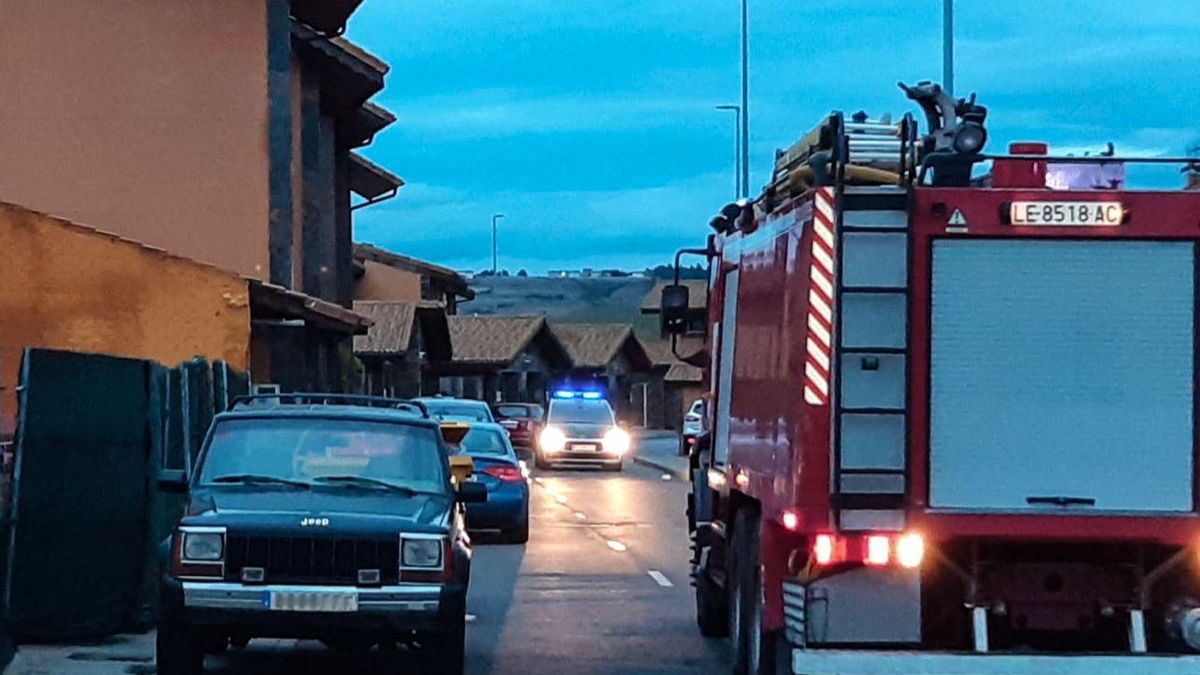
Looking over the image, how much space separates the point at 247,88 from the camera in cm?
3175

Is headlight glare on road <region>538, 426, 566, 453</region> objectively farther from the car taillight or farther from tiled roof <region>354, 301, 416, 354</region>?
the car taillight

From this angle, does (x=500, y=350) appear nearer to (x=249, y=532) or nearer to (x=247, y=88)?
(x=247, y=88)

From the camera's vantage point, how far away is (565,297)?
180 meters

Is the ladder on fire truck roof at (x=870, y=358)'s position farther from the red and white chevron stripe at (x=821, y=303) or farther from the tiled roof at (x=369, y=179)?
the tiled roof at (x=369, y=179)

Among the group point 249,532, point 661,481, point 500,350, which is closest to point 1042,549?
point 249,532

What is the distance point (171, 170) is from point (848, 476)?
23437 millimetres

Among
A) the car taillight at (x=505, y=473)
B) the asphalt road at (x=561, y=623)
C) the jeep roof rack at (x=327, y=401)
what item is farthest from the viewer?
the car taillight at (x=505, y=473)

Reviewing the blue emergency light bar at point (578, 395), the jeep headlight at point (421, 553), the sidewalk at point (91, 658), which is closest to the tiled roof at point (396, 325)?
the blue emergency light bar at point (578, 395)

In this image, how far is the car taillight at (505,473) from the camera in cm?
2439

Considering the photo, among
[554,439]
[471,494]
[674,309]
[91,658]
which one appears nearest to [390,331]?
[554,439]

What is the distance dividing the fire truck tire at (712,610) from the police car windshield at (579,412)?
32883 mm

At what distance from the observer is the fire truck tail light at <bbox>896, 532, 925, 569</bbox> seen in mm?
10062

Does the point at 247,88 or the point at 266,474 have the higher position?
the point at 247,88

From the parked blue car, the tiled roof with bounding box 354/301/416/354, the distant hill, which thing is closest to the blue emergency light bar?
the tiled roof with bounding box 354/301/416/354
